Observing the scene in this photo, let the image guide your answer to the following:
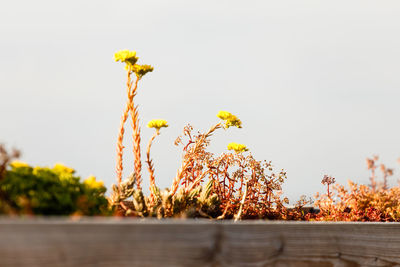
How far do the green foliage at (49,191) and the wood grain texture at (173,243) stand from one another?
1.47 ft

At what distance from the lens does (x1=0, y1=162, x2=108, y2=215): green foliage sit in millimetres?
2607

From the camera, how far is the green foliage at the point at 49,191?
2607 mm

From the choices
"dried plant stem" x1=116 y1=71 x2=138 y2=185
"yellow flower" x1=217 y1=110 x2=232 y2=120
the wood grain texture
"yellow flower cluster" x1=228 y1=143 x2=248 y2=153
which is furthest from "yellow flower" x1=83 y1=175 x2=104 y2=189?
"yellow flower cluster" x1=228 y1=143 x2=248 y2=153

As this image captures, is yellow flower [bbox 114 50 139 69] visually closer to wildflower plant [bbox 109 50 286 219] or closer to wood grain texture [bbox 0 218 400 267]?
wildflower plant [bbox 109 50 286 219]

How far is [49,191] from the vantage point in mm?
2676

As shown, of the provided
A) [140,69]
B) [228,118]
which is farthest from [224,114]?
[140,69]

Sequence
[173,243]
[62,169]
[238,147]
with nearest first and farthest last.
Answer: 1. [173,243]
2. [62,169]
3. [238,147]

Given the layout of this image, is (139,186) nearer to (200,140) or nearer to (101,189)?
(200,140)

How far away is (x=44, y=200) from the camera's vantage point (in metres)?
2.62

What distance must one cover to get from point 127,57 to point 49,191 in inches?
64.5

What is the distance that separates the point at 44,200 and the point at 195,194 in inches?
60.6

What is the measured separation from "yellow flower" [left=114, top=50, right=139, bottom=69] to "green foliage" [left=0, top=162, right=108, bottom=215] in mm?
1356

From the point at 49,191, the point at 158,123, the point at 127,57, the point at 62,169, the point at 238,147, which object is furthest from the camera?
the point at 238,147

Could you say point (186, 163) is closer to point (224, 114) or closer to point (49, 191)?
point (224, 114)
